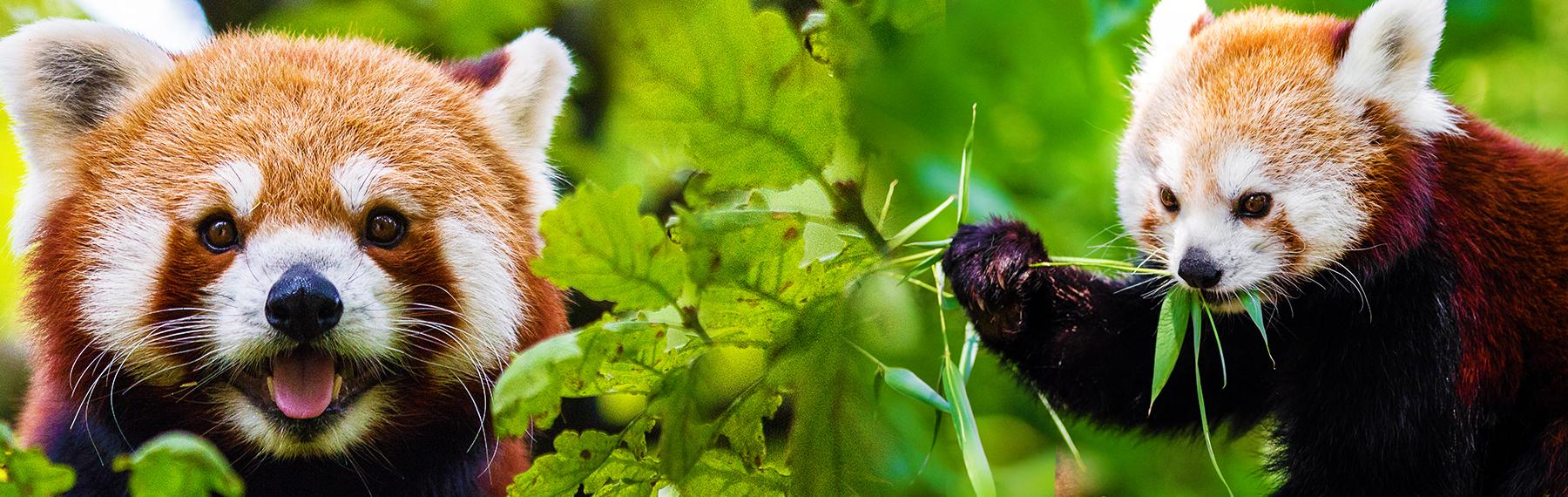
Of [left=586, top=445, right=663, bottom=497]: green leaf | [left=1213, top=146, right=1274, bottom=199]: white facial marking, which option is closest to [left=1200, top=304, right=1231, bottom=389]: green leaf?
[left=1213, top=146, right=1274, bottom=199]: white facial marking

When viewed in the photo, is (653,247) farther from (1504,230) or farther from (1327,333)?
(1504,230)

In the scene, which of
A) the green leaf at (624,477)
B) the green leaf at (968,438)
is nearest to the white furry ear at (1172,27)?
the green leaf at (968,438)

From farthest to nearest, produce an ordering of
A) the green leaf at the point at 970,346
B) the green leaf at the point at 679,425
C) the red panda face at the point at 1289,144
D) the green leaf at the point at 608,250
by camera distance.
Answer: the green leaf at the point at 970,346, the red panda face at the point at 1289,144, the green leaf at the point at 679,425, the green leaf at the point at 608,250

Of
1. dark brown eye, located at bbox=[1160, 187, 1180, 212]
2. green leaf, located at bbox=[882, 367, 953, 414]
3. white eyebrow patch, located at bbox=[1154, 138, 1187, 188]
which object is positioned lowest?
green leaf, located at bbox=[882, 367, 953, 414]

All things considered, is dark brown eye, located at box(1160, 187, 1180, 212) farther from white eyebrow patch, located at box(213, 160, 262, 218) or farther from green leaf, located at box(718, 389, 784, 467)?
white eyebrow patch, located at box(213, 160, 262, 218)

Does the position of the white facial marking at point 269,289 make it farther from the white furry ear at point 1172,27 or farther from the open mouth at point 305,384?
the white furry ear at point 1172,27

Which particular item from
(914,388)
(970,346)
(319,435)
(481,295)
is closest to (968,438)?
(914,388)
